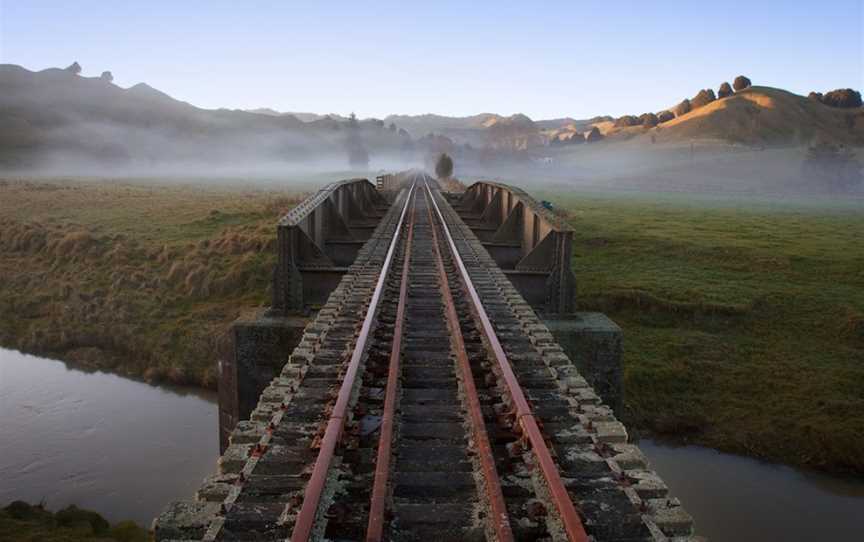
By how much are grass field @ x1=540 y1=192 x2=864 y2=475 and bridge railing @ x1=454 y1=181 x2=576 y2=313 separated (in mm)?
4033

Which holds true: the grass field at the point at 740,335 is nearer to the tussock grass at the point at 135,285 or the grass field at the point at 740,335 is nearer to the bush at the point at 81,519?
the bush at the point at 81,519

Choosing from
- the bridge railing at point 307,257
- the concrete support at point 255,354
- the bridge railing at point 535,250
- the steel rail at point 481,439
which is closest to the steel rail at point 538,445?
the steel rail at point 481,439

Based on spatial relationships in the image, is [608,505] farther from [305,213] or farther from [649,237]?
[649,237]

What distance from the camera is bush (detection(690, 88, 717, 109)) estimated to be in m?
188

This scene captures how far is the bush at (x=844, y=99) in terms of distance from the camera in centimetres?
18050

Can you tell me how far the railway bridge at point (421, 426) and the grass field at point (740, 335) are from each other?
20.0ft

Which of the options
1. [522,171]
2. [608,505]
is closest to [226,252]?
[608,505]

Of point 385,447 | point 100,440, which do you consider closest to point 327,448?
point 385,447

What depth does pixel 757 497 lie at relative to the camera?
13.0 metres

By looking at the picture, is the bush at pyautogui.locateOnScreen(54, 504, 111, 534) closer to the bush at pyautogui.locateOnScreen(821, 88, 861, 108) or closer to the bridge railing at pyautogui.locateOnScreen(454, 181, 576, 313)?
the bridge railing at pyautogui.locateOnScreen(454, 181, 576, 313)

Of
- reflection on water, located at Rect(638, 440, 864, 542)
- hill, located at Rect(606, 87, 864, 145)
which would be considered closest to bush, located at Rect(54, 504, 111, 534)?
reflection on water, located at Rect(638, 440, 864, 542)

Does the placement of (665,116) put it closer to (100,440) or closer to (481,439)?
(100,440)

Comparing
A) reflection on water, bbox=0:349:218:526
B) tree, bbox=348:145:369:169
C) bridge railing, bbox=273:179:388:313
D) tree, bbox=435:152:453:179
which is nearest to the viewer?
bridge railing, bbox=273:179:388:313

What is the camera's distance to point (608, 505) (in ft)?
14.1
